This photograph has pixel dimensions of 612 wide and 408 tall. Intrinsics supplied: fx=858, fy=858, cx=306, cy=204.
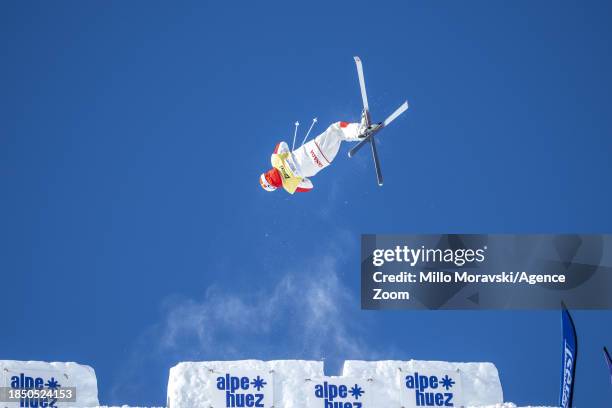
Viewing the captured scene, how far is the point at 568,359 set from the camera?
1132 cm

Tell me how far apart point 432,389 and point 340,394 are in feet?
6.23

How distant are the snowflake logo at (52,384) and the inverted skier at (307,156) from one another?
5827mm

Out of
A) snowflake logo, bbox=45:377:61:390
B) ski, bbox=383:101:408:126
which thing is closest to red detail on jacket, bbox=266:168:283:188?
ski, bbox=383:101:408:126

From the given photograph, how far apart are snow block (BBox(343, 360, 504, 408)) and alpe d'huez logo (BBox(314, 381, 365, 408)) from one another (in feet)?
1.15

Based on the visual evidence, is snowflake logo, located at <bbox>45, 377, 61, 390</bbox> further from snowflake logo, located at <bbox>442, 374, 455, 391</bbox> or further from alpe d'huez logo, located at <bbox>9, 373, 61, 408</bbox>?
snowflake logo, located at <bbox>442, 374, 455, 391</bbox>

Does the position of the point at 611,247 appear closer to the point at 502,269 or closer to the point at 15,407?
the point at 502,269

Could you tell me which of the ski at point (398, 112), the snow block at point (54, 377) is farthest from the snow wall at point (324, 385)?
the ski at point (398, 112)

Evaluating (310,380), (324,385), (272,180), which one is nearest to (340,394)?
(324,385)

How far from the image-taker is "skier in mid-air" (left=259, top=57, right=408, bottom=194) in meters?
13.8

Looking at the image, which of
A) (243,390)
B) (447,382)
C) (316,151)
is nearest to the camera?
(316,151)

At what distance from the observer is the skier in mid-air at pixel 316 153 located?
13750 millimetres

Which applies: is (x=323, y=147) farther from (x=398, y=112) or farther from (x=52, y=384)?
(x=52, y=384)

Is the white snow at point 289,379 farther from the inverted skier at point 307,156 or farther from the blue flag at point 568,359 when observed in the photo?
the blue flag at point 568,359

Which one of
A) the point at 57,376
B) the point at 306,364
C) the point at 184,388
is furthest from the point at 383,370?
the point at 57,376
